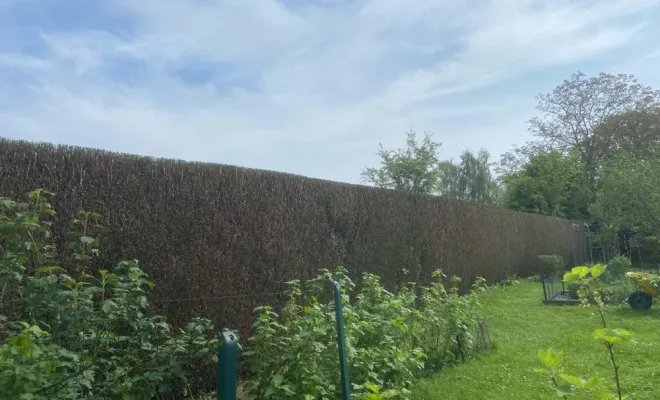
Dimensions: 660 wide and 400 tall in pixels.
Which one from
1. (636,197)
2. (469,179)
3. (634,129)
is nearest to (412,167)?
(636,197)

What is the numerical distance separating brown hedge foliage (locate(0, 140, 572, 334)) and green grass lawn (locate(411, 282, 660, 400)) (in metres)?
1.95

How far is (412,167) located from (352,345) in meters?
17.9

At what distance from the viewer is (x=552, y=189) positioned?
26.3 meters

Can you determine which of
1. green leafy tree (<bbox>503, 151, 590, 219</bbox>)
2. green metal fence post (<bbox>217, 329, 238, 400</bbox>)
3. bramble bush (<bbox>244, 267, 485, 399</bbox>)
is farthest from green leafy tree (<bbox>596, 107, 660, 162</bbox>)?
green metal fence post (<bbox>217, 329, 238, 400</bbox>)

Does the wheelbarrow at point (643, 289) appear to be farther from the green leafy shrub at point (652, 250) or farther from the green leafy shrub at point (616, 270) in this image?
the green leafy shrub at point (652, 250)

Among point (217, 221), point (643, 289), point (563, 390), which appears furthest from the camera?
point (643, 289)

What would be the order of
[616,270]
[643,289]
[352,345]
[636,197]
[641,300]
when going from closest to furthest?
[352,345]
[643,289]
[641,300]
[616,270]
[636,197]

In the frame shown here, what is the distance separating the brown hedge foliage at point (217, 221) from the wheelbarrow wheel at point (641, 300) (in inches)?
156

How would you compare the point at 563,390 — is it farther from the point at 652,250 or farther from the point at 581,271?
the point at 652,250

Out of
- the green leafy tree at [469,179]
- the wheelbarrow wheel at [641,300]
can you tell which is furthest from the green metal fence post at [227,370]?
the green leafy tree at [469,179]

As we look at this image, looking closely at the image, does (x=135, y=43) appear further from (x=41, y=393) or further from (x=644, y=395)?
(x=644, y=395)

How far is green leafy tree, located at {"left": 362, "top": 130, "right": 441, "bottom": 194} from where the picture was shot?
2158 centimetres

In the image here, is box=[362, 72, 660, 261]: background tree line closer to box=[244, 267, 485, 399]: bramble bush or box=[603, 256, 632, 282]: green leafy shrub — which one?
box=[603, 256, 632, 282]: green leafy shrub

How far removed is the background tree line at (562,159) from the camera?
22094 mm
